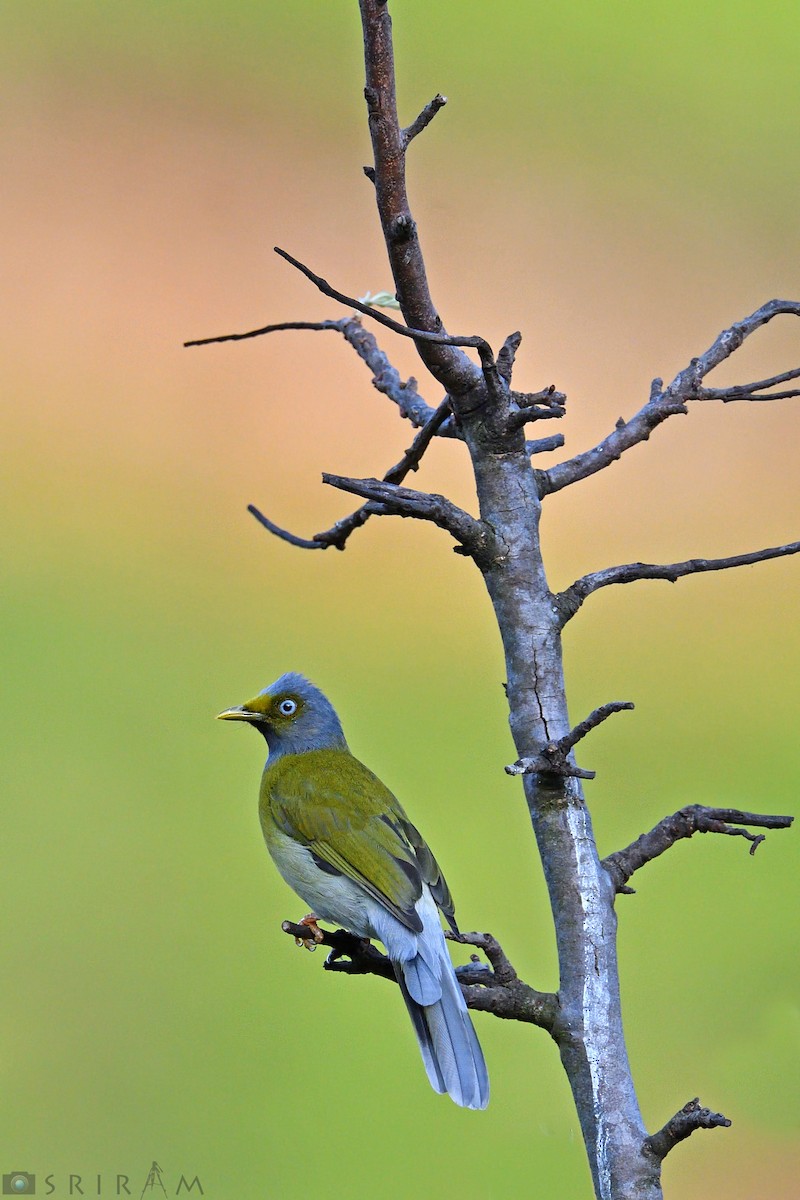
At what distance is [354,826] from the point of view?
183cm

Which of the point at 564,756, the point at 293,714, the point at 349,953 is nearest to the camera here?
the point at 564,756

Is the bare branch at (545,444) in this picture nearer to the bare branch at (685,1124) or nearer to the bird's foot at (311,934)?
the bird's foot at (311,934)

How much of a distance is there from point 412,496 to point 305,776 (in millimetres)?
664

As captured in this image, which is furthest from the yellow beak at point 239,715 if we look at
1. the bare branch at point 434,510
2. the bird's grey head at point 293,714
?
the bare branch at point 434,510

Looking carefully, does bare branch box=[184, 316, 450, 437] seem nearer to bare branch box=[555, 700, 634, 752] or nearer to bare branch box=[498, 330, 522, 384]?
bare branch box=[498, 330, 522, 384]

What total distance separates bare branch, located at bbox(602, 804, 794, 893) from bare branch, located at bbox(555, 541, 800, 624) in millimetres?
300

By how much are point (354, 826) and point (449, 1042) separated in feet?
1.47

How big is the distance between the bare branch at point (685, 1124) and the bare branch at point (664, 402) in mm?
819

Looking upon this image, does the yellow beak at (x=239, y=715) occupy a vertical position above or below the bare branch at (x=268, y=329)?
below

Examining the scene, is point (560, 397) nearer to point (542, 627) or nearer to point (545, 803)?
point (542, 627)

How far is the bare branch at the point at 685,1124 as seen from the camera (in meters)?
1.20

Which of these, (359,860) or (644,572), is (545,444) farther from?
(359,860)

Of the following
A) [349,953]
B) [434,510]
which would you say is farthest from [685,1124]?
[434,510]

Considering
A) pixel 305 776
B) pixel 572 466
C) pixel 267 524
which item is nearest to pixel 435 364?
pixel 572 466
